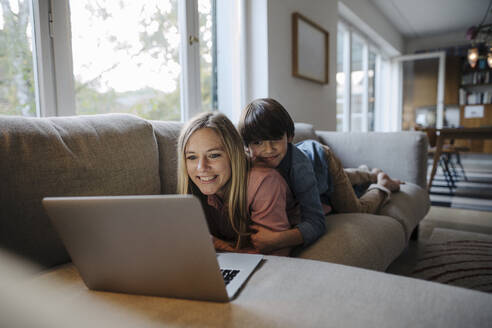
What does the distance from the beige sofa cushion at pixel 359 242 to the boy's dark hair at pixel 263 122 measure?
1.22 feet

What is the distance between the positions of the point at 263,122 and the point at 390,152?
1321mm

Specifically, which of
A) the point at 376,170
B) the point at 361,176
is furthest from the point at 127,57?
the point at 376,170

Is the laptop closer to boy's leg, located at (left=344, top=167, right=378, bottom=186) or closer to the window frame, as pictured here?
the window frame

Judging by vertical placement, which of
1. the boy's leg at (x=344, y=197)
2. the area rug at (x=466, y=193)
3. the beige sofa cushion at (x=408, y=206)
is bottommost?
the area rug at (x=466, y=193)

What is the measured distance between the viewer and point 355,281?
2.08ft

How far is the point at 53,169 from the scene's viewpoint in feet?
2.77

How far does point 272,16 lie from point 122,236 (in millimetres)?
2347

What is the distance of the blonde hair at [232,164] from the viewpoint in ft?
3.12

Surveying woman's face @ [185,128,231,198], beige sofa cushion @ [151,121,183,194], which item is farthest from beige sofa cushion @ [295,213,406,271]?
beige sofa cushion @ [151,121,183,194]

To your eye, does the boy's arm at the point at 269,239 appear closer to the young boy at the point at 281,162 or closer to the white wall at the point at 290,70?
the young boy at the point at 281,162

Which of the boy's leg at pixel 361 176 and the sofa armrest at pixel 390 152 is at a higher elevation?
the sofa armrest at pixel 390 152

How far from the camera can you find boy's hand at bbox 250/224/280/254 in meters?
0.90

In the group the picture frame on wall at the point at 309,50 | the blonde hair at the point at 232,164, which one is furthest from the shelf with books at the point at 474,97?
the blonde hair at the point at 232,164

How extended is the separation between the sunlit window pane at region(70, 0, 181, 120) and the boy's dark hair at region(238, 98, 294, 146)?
839 mm
